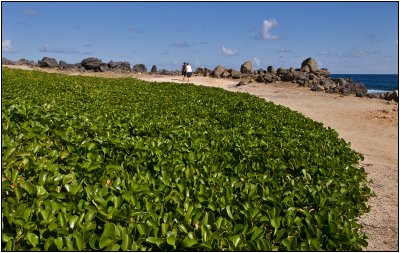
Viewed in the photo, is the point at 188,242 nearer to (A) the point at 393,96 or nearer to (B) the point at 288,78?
(A) the point at 393,96

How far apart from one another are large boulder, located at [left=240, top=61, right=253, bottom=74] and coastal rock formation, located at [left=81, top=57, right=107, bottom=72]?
20.7 metres

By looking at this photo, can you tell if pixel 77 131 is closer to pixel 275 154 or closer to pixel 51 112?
pixel 51 112

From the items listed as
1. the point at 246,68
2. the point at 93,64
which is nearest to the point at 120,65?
the point at 93,64

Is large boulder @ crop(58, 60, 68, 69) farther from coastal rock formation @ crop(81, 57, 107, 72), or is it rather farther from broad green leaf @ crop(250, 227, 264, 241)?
broad green leaf @ crop(250, 227, 264, 241)

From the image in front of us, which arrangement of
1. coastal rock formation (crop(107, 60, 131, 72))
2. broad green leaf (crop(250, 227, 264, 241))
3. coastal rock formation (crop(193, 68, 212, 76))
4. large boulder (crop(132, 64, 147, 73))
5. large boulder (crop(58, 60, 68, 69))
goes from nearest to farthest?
broad green leaf (crop(250, 227, 264, 241)) < coastal rock formation (crop(193, 68, 212, 76)) < large boulder (crop(58, 60, 68, 69)) < coastal rock formation (crop(107, 60, 131, 72)) < large boulder (crop(132, 64, 147, 73))

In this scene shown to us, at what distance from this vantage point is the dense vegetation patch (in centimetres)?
281

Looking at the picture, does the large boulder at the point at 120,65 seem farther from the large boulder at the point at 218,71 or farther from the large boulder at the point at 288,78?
the large boulder at the point at 288,78

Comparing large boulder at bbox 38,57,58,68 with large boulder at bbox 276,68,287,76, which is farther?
large boulder at bbox 38,57,58,68

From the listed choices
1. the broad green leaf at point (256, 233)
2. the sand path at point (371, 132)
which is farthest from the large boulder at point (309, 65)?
the broad green leaf at point (256, 233)

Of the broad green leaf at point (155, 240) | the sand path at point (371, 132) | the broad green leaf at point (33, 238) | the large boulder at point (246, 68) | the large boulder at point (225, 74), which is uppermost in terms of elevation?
the large boulder at point (246, 68)

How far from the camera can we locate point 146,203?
10.6 feet

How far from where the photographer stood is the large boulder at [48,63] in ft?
189

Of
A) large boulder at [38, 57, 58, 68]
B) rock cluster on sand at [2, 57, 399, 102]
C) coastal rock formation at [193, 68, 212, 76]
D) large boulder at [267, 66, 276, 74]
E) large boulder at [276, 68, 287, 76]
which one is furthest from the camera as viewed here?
large boulder at [38, 57, 58, 68]

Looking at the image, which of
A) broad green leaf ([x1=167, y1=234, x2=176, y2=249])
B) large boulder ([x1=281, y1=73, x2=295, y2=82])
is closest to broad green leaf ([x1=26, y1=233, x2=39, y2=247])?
broad green leaf ([x1=167, y1=234, x2=176, y2=249])
